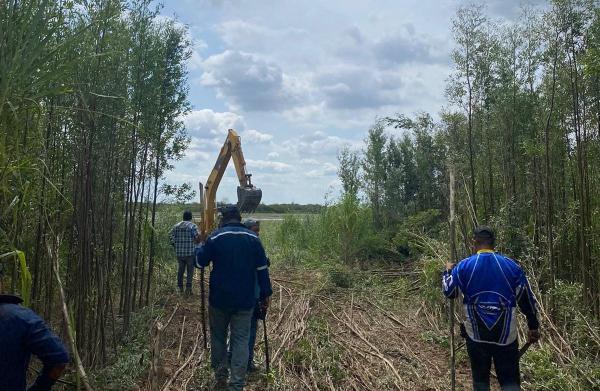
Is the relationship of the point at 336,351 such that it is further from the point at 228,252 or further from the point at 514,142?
the point at 514,142

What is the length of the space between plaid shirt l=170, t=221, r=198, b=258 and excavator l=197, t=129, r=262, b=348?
0.22 meters

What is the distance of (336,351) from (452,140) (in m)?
7.37

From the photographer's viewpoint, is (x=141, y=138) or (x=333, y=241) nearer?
(x=141, y=138)

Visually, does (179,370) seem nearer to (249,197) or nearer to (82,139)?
(82,139)

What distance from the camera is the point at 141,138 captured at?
7484 millimetres

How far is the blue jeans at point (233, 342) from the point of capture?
5.04m

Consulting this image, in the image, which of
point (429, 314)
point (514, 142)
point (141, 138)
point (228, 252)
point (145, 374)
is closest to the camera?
point (228, 252)

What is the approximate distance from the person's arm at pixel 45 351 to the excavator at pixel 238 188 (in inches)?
259

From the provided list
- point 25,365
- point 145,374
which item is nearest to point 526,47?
point 145,374

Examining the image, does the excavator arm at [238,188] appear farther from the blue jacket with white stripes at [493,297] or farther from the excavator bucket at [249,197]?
the blue jacket with white stripes at [493,297]

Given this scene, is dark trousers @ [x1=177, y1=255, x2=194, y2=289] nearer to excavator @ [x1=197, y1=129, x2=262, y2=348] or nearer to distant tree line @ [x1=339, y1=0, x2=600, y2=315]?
excavator @ [x1=197, y1=129, x2=262, y2=348]

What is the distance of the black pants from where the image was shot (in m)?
4.25

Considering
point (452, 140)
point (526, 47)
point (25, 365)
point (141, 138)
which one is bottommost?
point (25, 365)

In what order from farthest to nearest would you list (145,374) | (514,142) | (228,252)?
(514,142)
(145,374)
(228,252)
